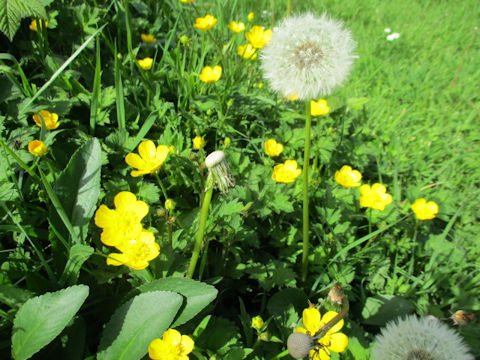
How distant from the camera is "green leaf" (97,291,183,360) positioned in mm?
1010

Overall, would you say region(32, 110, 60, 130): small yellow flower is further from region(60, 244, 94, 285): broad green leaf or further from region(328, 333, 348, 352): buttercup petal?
region(328, 333, 348, 352): buttercup petal

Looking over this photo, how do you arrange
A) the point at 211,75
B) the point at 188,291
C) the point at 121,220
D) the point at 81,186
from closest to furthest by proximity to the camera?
the point at 188,291, the point at 121,220, the point at 81,186, the point at 211,75

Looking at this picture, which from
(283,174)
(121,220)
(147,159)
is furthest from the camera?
(283,174)

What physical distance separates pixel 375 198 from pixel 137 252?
3.84ft

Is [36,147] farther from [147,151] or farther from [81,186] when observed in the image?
[147,151]

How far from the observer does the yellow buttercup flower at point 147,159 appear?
1329mm

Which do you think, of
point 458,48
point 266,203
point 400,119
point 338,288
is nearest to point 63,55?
point 266,203

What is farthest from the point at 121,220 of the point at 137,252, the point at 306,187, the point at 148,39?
the point at 148,39

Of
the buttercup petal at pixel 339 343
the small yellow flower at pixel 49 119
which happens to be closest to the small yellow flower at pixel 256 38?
the small yellow flower at pixel 49 119

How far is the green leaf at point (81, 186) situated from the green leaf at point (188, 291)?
35cm

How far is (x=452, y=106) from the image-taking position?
281cm

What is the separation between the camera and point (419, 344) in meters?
1.11

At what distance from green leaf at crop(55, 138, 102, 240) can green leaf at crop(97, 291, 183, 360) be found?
13.7 inches

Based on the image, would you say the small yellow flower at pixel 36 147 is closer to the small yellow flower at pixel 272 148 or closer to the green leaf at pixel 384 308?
the small yellow flower at pixel 272 148
